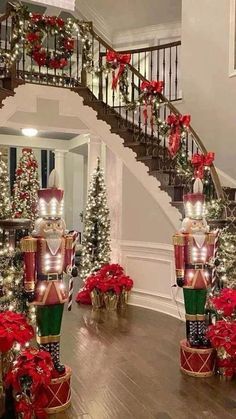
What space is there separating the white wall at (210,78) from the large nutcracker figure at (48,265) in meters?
4.08

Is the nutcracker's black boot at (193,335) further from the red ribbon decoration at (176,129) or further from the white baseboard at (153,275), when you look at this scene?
the red ribbon decoration at (176,129)

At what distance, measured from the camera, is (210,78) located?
22.7ft

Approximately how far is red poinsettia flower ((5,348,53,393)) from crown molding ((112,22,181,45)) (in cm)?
833

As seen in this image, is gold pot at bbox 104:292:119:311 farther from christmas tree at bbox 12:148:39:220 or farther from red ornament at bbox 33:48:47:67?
christmas tree at bbox 12:148:39:220

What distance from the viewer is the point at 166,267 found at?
5.84m

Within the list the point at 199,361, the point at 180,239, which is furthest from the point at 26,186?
the point at 199,361

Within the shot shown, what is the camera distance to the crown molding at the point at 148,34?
9.38 meters

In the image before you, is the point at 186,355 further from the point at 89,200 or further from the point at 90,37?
the point at 90,37

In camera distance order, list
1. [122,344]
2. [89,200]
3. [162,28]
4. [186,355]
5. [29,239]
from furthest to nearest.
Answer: [162,28], [89,200], [122,344], [186,355], [29,239]

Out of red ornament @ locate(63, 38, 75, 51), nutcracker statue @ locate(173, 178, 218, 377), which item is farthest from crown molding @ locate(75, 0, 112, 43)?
nutcracker statue @ locate(173, 178, 218, 377)

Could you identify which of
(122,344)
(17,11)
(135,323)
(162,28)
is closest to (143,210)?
(135,323)

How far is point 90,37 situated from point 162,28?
4.10 meters

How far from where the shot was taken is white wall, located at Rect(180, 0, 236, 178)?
6570 millimetres

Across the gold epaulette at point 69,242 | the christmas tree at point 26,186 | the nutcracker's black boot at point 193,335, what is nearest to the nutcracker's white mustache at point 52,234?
the gold epaulette at point 69,242
